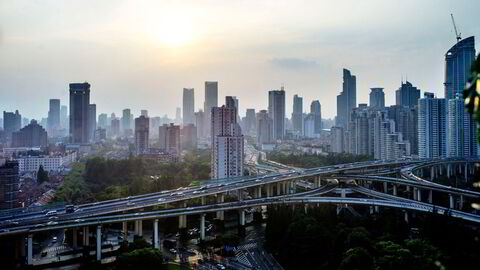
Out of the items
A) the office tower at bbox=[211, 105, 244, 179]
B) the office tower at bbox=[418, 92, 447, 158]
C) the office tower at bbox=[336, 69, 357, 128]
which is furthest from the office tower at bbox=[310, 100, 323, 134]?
the office tower at bbox=[211, 105, 244, 179]

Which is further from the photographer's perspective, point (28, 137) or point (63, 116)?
point (63, 116)

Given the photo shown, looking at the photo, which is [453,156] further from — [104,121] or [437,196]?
[104,121]

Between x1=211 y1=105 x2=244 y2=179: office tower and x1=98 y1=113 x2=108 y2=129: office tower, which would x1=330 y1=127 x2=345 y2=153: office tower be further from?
x1=98 y1=113 x2=108 y2=129: office tower

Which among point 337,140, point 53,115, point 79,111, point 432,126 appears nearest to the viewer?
point 432,126

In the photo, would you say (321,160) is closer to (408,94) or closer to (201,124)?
(408,94)

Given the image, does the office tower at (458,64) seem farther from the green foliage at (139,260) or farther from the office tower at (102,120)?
the office tower at (102,120)

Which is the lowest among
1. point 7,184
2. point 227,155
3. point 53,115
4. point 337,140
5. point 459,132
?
point 7,184

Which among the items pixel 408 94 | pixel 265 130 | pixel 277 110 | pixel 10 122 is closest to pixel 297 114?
pixel 277 110
